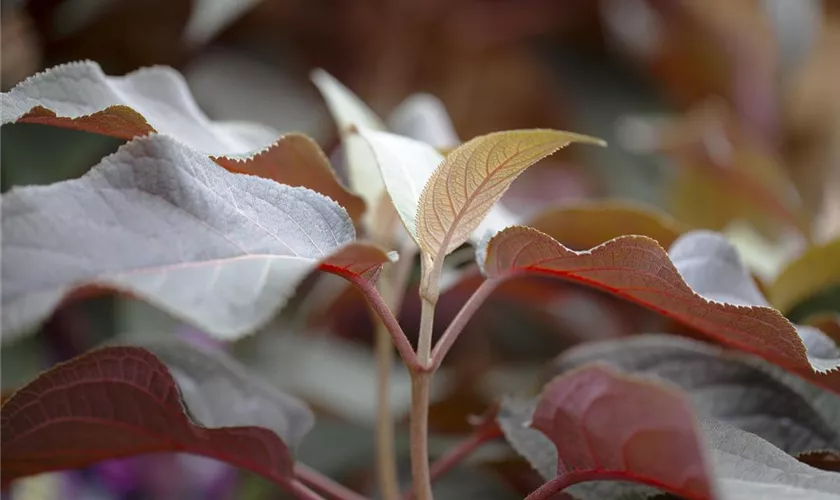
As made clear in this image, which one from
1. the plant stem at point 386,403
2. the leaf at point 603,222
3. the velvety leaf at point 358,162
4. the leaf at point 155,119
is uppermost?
the leaf at point 155,119

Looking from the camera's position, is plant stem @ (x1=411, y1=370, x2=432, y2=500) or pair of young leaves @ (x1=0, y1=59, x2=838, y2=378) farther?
plant stem @ (x1=411, y1=370, x2=432, y2=500)

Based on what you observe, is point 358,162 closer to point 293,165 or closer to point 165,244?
point 293,165

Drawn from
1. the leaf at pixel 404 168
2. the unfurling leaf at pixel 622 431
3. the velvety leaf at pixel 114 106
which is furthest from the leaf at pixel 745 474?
the velvety leaf at pixel 114 106

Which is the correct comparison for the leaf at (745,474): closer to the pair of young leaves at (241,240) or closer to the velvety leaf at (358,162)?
the pair of young leaves at (241,240)

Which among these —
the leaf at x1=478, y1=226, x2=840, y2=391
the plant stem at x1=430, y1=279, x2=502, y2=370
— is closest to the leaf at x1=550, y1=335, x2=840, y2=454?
the leaf at x1=478, y1=226, x2=840, y2=391

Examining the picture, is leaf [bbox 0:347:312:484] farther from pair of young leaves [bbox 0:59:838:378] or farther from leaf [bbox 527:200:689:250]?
leaf [bbox 527:200:689:250]

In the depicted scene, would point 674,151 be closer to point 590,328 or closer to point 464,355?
point 590,328

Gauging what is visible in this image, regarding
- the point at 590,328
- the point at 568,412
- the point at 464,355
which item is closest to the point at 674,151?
the point at 590,328

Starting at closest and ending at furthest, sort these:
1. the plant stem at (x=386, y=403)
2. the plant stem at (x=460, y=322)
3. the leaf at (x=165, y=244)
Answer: the leaf at (x=165, y=244)
the plant stem at (x=460, y=322)
the plant stem at (x=386, y=403)
